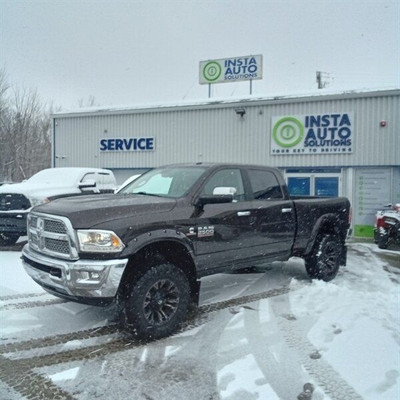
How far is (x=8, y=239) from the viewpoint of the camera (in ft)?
30.1

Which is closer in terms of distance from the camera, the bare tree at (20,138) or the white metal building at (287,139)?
the white metal building at (287,139)

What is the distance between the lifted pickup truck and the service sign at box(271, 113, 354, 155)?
9.10 m

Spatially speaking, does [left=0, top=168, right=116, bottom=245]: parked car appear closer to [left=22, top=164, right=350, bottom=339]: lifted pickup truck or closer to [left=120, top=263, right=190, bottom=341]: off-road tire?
[left=22, top=164, right=350, bottom=339]: lifted pickup truck

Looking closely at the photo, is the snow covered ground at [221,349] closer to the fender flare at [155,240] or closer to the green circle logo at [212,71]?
the fender flare at [155,240]

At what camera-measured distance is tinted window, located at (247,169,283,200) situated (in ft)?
18.3

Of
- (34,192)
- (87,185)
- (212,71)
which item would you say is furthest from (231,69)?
(34,192)

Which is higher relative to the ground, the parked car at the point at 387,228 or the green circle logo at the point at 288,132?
the green circle logo at the point at 288,132

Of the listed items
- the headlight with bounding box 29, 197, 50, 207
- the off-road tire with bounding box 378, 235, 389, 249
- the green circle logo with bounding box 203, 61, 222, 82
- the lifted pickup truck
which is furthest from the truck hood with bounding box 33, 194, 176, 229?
the green circle logo with bounding box 203, 61, 222, 82

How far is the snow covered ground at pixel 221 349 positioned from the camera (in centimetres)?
321

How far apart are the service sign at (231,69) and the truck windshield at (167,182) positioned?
1577cm

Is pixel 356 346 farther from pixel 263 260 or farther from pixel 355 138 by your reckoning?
pixel 355 138

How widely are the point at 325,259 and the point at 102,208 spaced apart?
4104 mm

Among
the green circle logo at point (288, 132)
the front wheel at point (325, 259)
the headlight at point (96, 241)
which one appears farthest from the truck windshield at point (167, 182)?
the green circle logo at point (288, 132)

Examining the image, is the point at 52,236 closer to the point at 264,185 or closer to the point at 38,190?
the point at 264,185
